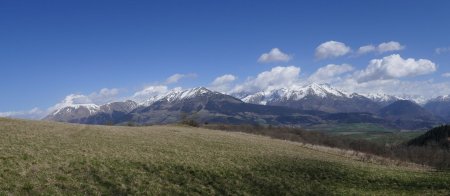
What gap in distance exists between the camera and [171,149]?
4928 centimetres

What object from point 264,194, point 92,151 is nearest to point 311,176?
point 264,194

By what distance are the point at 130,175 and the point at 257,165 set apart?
47.7ft

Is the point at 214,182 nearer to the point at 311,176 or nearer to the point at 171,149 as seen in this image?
the point at 311,176

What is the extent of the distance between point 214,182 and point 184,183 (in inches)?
98.6

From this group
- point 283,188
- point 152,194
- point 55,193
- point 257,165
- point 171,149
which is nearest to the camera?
point 55,193

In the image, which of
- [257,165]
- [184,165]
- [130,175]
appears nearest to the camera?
[130,175]

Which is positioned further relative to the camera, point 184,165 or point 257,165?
point 257,165

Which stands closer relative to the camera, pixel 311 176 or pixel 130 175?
pixel 130 175

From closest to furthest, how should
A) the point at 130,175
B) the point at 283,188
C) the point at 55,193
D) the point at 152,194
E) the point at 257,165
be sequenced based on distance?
the point at 55,193 → the point at 152,194 → the point at 130,175 → the point at 283,188 → the point at 257,165

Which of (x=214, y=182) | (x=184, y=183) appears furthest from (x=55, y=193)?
(x=214, y=182)

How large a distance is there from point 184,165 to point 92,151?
9.11 meters

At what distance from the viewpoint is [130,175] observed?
32.3 meters

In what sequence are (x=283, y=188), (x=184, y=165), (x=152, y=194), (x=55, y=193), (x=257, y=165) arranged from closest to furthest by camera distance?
(x=55, y=193)
(x=152, y=194)
(x=283, y=188)
(x=184, y=165)
(x=257, y=165)

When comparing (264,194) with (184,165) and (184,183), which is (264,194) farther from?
(184,165)
